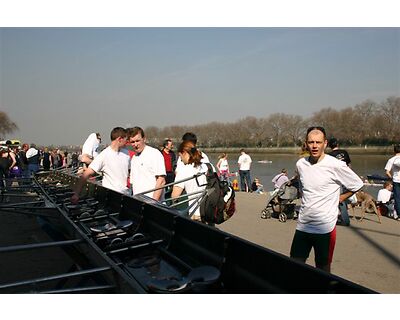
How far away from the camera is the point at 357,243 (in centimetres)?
630

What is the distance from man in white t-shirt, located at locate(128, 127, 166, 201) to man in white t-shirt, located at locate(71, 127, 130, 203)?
31cm

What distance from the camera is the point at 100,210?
541 cm

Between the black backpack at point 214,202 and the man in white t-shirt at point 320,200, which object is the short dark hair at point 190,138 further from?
the man in white t-shirt at point 320,200

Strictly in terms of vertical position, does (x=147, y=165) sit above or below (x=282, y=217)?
above

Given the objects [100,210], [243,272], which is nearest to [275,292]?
[243,272]

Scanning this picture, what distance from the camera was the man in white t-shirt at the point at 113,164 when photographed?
5156 millimetres

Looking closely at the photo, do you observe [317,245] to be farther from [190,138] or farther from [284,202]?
[284,202]

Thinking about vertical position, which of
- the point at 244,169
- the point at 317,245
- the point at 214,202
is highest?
the point at 214,202

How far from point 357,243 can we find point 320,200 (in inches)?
132

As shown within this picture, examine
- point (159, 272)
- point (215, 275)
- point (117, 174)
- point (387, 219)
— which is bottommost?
point (387, 219)

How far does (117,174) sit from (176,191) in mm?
1239

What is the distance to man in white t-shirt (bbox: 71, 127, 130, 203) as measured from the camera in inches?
203

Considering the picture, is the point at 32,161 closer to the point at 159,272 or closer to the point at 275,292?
the point at 159,272

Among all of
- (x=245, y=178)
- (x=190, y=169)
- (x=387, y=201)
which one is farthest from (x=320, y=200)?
(x=245, y=178)
